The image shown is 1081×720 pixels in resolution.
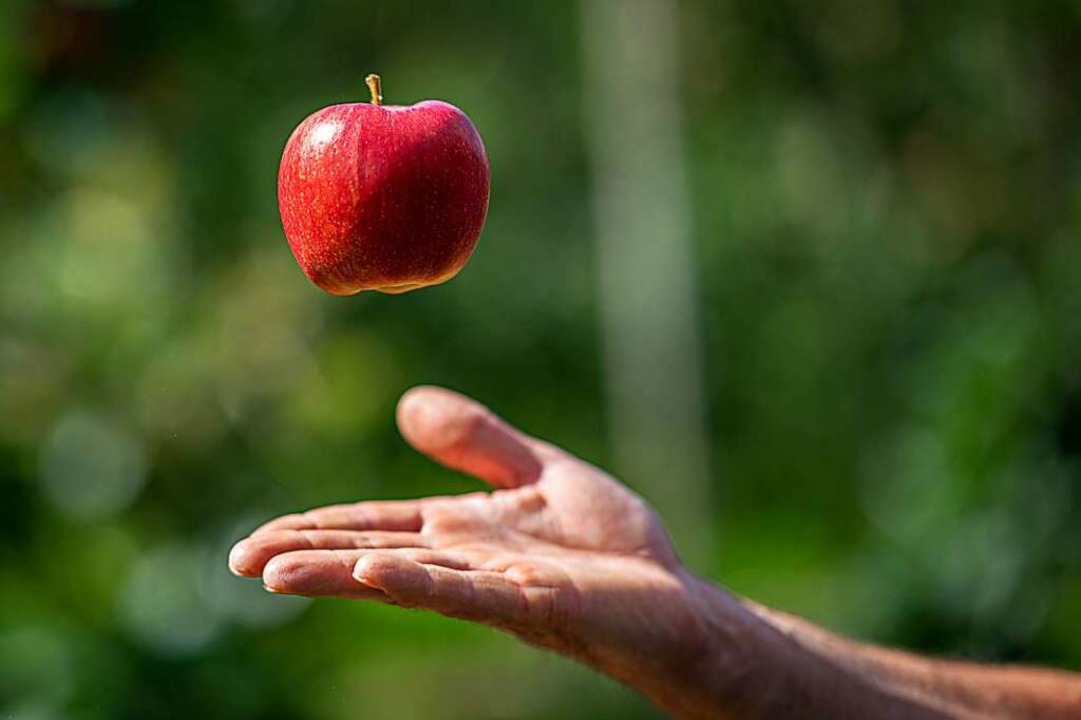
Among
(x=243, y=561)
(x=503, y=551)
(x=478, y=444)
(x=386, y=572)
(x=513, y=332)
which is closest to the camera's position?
(x=386, y=572)

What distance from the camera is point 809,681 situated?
2527mm

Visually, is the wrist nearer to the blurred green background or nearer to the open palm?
the open palm

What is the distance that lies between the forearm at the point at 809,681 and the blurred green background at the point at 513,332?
2.34 m

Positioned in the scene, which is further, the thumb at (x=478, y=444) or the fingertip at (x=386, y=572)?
the thumb at (x=478, y=444)

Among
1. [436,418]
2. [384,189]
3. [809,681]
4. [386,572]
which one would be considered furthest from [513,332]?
[386,572]

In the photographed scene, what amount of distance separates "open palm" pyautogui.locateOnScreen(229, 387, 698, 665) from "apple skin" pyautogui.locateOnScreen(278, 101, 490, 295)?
1.26ft

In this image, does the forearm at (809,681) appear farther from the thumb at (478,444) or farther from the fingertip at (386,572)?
the fingertip at (386,572)

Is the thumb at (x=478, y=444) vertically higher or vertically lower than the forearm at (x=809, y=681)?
higher

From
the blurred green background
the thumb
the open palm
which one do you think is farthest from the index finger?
the blurred green background

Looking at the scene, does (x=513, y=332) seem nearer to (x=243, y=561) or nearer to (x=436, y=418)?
(x=436, y=418)

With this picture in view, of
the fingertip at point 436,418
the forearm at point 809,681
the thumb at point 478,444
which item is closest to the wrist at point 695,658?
the forearm at point 809,681

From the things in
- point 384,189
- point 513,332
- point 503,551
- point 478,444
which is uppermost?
point 384,189

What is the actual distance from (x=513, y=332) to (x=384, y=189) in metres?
10.8

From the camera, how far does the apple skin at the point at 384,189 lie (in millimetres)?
2113
